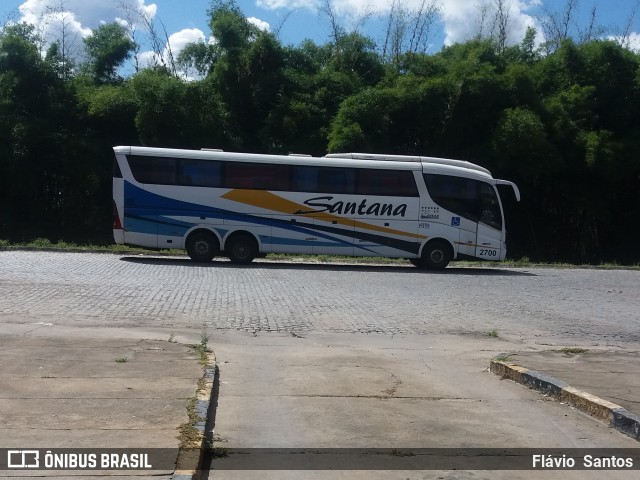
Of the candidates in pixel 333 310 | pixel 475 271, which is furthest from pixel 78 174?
pixel 333 310

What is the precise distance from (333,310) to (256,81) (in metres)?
18.2

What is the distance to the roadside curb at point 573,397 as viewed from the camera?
670 centimetres

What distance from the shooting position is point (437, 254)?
75.7 ft

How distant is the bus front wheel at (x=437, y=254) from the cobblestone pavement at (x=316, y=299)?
100cm

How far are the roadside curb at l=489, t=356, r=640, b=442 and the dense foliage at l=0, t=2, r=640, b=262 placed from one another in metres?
19.1

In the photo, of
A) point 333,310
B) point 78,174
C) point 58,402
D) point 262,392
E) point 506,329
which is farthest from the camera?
point 78,174

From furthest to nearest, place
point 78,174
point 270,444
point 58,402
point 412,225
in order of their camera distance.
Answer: point 78,174 < point 412,225 < point 58,402 < point 270,444

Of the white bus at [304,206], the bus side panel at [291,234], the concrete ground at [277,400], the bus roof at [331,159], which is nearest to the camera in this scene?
the concrete ground at [277,400]

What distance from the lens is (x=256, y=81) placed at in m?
30.2

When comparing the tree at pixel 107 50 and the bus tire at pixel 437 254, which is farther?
the tree at pixel 107 50

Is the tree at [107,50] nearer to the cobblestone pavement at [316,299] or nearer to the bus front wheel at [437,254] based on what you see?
the cobblestone pavement at [316,299]

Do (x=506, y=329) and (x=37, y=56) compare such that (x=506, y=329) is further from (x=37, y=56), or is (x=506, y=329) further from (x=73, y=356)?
(x=37, y=56)
